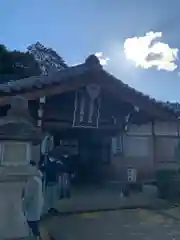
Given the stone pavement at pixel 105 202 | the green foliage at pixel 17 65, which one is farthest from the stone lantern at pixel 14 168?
the green foliage at pixel 17 65

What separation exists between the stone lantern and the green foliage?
1528 cm

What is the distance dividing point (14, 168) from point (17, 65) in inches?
633

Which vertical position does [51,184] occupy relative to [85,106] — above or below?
below

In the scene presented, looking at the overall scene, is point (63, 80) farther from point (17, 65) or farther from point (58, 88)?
point (17, 65)

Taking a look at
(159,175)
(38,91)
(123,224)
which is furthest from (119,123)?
(123,224)

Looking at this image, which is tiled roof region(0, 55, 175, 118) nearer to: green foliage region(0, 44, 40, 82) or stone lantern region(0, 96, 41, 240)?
stone lantern region(0, 96, 41, 240)

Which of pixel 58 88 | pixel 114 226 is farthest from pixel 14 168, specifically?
pixel 58 88

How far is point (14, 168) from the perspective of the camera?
3.50 metres

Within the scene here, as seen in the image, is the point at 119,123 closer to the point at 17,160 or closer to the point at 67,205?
the point at 67,205

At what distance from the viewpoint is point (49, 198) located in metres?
7.71

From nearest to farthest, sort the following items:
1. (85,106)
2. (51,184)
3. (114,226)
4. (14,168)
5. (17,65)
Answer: (14,168) < (114,226) < (51,184) < (85,106) < (17,65)

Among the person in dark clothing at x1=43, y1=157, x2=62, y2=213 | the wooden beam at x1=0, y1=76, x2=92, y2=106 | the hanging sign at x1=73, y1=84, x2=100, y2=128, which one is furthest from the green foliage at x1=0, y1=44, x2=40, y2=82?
the person in dark clothing at x1=43, y1=157, x2=62, y2=213

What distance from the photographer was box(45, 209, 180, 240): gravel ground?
204 inches

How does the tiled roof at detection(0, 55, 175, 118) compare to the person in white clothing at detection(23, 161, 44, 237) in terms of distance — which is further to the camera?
the tiled roof at detection(0, 55, 175, 118)
